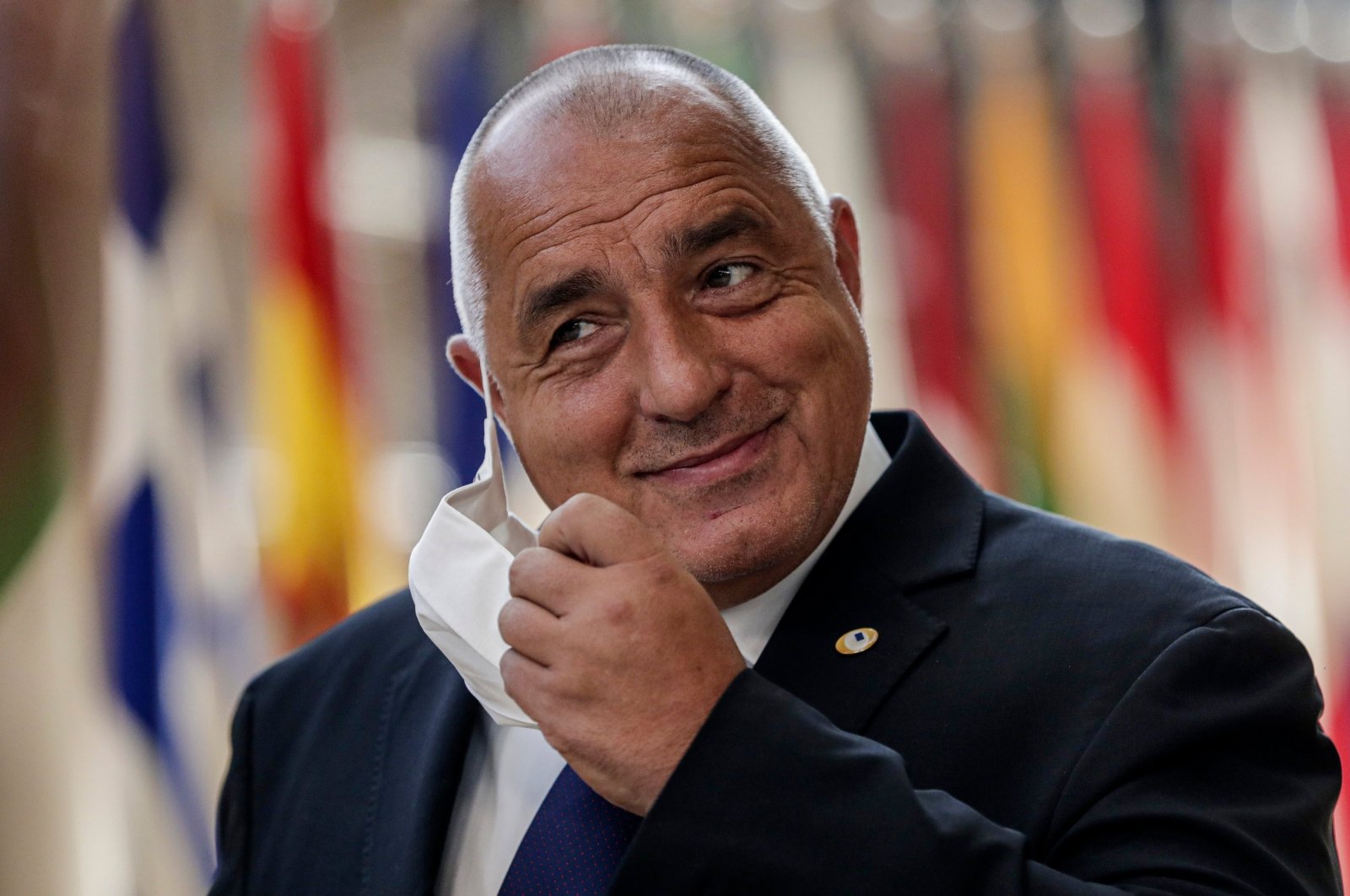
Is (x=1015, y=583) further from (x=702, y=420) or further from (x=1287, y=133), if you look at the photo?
(x=1287, y=133)

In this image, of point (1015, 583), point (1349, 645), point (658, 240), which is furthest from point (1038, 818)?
point (1349, 645)

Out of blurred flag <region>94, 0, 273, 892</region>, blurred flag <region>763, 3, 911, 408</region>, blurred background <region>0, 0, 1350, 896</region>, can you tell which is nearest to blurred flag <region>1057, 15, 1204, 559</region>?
blurred background <region>0, 0, 1350, 896</region>

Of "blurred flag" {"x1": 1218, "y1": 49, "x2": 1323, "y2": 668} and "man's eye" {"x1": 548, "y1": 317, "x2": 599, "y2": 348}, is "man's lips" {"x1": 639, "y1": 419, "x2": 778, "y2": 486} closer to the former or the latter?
"man's eye" {"x1": 548, "y1": 317, "x2": 599, "y2": 348}

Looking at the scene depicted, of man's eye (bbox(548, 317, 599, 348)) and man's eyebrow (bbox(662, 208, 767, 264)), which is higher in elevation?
man's eyebrow (bbox(662, 208, 767, 264))

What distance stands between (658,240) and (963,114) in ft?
10.1

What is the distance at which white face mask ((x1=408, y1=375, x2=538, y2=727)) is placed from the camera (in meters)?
1.60

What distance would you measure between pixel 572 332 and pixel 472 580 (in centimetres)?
42

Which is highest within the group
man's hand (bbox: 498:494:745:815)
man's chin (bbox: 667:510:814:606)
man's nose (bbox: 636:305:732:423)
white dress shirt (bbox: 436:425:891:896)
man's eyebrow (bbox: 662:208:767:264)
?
man's eyebrow (bbox: 662:208:767:264)

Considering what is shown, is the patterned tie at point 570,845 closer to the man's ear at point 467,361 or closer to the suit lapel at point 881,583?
the suit lapel at point 881,583

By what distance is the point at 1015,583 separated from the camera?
1.76m

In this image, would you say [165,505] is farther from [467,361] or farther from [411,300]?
[467,361]

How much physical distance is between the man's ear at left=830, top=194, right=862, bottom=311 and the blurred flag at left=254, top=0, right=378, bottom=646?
2.13 meters

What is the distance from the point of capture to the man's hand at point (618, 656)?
1.29 meters

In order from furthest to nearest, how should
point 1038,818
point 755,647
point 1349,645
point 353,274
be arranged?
1. point 1349,645
2. point 353,274
3. point 755,647
4. point 1038,818
